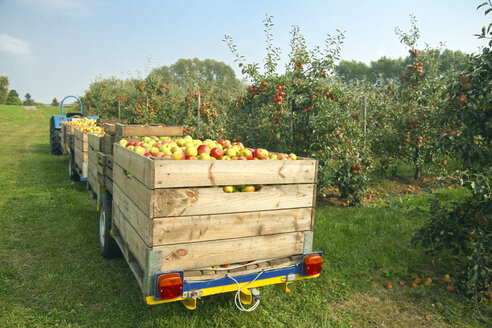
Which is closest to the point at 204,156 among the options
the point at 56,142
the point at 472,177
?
the point at 472,177

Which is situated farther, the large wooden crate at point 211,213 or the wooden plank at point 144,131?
the wooden plank at point 144,131

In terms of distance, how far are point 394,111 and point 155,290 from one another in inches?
312

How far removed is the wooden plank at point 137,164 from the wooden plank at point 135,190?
48mm

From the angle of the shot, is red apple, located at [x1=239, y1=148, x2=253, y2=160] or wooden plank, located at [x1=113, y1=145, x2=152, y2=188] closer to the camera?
wooden plank, located at [x1=113, y1=145, x2=152, y2=188]

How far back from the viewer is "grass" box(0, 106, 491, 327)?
9.66ft

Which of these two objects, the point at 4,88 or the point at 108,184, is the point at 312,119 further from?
the point at 4,88

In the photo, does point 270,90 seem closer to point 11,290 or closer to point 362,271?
point 362,271

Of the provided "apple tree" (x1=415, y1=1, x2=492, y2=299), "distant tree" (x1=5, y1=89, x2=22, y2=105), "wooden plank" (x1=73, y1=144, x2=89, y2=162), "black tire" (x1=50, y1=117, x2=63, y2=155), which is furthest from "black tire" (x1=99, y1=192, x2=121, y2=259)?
"distant tree" (x1=5, y1=89, x2=22, y2=105)

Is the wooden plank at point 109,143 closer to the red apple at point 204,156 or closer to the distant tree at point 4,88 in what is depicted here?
the red apple at point 204,156

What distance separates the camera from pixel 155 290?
222 centimetres

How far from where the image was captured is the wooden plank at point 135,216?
7.36 feet

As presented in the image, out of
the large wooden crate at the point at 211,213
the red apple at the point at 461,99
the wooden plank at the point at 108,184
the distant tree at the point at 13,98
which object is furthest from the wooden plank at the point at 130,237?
the distant tree at the point at 13,98

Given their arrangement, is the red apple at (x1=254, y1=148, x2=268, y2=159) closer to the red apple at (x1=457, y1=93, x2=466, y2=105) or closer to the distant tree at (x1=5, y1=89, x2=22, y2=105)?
the red apple at (x1=457, y1=93, x2=466, y2=105)

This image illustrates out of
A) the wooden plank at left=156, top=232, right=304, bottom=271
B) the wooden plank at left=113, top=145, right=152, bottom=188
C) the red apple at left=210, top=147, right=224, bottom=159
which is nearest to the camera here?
the wooden plank at left=113, top=145, right=152, bottom=188
